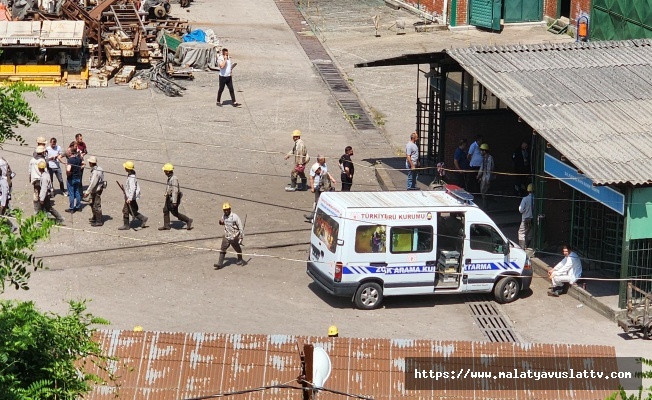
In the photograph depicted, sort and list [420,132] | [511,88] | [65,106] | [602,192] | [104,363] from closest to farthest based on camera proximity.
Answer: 1. [104,363]
2. [602,192]
3. [511,88]
4. [420,132]
5. [65,106]

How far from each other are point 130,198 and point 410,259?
638cm

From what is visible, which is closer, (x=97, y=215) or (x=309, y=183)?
(x=97, y=215)

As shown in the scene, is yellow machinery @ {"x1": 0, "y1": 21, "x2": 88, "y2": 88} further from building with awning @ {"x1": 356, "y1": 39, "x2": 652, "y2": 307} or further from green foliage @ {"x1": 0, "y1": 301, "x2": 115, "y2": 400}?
green foliage @ {"x1": 0, "y1": 301, "x2": 115, "y2": 400}

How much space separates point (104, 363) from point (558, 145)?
409 inches

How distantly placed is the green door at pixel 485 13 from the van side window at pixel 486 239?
22402 millimetres

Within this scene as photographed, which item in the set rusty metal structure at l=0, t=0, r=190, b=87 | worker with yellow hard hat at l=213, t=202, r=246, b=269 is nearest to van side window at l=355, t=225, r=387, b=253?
worker with yellow hard hat at l=213, t=202, r=246, b=269

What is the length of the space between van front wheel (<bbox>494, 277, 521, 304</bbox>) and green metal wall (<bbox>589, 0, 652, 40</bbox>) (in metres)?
16.4

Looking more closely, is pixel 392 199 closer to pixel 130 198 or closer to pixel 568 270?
pixel 568 270

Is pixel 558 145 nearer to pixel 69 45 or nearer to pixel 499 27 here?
pixel 69 45

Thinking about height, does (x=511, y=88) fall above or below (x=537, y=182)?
above

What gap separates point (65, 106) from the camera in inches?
1342

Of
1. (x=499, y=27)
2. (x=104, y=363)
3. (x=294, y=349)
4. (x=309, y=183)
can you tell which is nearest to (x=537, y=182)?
(x=309, y=183)

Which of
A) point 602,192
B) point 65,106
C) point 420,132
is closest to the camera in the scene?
point 602,192

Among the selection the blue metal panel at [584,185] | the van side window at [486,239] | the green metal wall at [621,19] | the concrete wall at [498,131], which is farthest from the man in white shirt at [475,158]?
the green metal wall at [621,19]
